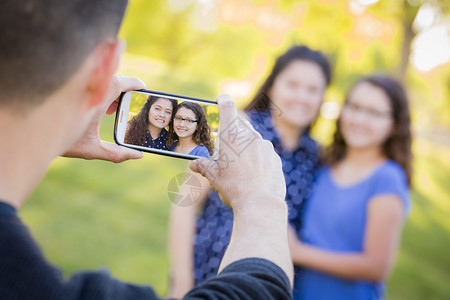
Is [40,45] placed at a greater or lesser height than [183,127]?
greater

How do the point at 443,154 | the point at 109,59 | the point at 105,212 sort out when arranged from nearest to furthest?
the point at 109,59 < the point at 105,212 < the point at 443,154

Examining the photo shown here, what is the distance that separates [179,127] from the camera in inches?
48.0

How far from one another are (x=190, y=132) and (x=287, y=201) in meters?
1.07

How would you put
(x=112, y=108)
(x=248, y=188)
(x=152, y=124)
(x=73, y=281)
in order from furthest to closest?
(x=112, y=108) → (x=152, y=124) → (x=248, y=188) → (x=73, y=281)

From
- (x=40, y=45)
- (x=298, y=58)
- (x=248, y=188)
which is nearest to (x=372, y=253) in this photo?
(x=298, y=58)

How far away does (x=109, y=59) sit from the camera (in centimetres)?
92

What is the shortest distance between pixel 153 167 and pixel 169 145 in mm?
5764

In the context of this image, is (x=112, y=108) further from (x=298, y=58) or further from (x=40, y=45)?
(x=298, y=58)

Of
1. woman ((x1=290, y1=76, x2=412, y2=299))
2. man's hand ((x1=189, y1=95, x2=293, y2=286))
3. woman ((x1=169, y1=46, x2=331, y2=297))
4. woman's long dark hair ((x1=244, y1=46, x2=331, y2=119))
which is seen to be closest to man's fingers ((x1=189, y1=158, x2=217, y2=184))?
man's hand ((x1=189, y1=95, x2=293, y2=286))

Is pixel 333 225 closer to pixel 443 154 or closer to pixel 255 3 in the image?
pixel 255 3

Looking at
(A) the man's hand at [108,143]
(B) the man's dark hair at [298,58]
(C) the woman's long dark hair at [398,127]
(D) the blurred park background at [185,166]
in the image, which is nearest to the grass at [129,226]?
(D) the blurred park background at [185,166]

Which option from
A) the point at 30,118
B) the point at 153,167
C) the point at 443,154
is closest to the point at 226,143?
the point at 30,118

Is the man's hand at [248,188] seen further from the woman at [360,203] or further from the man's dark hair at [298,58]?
the woman at [360,203]

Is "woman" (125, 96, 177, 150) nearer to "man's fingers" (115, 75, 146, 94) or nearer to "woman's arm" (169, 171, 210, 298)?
"man's fingers" (115, 75, 146, 94)
